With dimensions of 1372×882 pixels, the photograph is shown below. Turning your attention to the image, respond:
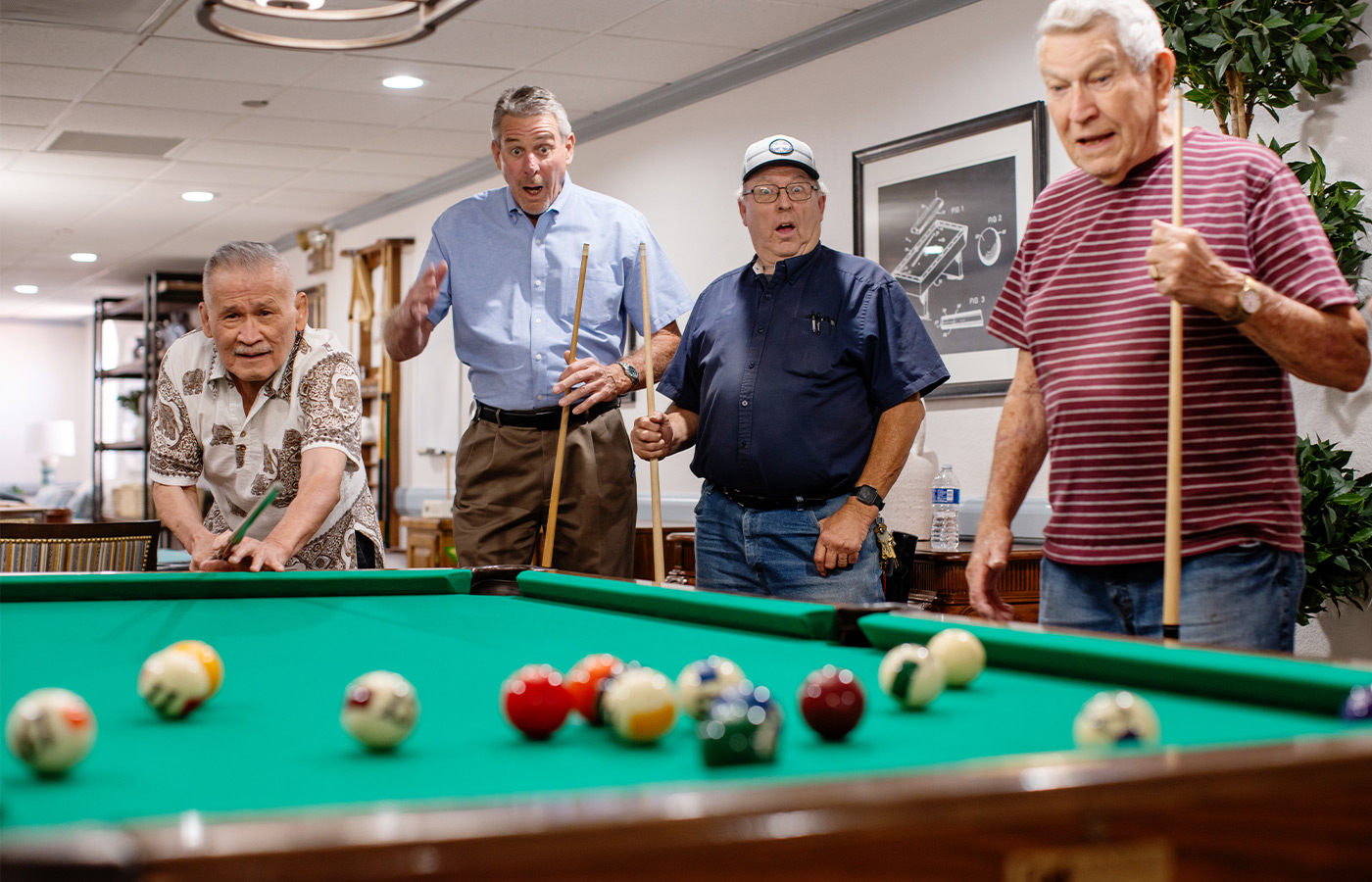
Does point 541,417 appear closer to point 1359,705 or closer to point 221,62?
point 1359,705

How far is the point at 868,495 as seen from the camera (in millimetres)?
2811

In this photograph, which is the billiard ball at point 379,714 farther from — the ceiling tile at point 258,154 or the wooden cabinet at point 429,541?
the ceiling tile at point 258,154

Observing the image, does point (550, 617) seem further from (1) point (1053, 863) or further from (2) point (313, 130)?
(2) point (313, 130)

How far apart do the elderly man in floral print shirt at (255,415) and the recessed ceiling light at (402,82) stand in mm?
2820

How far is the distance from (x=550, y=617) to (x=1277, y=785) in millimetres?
1307

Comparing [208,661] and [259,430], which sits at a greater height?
[259,430]

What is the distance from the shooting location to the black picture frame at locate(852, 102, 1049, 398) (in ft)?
13.5

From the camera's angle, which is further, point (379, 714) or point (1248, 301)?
point (1248, 301)

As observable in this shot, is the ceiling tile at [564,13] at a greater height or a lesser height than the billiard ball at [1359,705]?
greater

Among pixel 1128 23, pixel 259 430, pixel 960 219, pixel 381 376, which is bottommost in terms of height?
pixel 259 430

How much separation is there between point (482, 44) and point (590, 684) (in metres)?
4.29

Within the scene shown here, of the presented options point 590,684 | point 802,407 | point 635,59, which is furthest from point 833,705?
point 635,59

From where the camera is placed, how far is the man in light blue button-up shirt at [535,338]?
11.0ft

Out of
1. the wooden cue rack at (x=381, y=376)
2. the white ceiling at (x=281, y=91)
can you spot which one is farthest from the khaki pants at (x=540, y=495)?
the wooden cue rack at (x=381, y=376)
